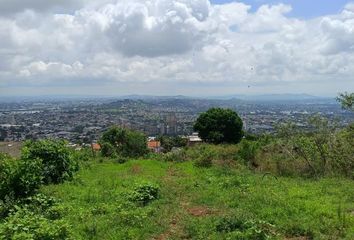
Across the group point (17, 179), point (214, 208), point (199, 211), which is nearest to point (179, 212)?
point (199, 211)

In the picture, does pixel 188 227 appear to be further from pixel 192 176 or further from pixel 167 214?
pixel 192 176

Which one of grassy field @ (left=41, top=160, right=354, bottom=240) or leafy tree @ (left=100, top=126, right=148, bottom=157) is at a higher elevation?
grassy field @ (left=41, top=160, right=354, bottom=240)

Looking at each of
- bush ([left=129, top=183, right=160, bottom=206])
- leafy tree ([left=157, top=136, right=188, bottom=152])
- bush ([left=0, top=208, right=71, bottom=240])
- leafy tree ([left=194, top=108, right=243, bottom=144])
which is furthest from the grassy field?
leafy tree ([left=157, top=136, right=188, bottom=152])

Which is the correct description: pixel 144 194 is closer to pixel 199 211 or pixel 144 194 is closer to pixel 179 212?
pixel 179 212

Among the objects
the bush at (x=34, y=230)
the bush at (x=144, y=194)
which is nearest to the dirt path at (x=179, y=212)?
the bush at (x=144, y=194)

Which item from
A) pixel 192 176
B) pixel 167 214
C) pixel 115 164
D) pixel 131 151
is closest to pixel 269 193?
pixel 167 214

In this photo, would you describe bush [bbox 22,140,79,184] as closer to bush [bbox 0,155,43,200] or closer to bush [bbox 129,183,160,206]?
bush [bbox 0,155,43,200]

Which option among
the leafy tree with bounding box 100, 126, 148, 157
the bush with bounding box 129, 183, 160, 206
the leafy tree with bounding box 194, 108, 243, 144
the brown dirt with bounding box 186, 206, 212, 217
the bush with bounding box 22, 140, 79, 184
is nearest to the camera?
the brown dirt with bounding box 186, 206, 212, 217

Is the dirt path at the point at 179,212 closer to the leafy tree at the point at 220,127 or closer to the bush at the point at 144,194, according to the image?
the bush at the point at 144,194
